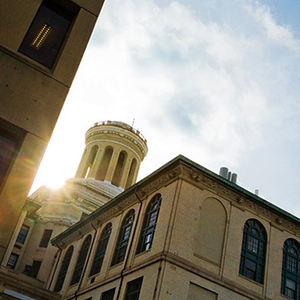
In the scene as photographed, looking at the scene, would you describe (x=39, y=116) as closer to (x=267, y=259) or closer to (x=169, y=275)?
(x=169, y=275)

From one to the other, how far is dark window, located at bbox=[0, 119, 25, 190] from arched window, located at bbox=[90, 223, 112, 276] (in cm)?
2193

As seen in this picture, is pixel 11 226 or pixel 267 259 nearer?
pixel 11 226

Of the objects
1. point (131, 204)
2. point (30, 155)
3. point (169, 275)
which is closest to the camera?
point (30, 155)

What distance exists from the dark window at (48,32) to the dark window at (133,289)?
54.3ft

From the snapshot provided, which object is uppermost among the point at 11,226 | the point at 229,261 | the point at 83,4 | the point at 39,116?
the point at 229,261

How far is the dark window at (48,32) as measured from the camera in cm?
945

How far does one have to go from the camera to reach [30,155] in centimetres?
866

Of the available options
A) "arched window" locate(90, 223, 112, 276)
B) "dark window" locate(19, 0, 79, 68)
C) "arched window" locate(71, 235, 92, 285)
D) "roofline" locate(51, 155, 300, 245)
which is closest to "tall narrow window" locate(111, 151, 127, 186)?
"arched window" locate(71, 235, 92, 285)

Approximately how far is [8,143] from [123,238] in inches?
797

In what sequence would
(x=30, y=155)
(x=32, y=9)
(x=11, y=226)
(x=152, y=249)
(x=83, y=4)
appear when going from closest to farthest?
1. (x=11, y=226)
2. (x=30, y=155)
3. (x=32, y=9)
4. (x=83, y=4)
5. (x=152, y=249)

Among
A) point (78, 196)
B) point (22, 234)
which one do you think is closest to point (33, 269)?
point (22, 234)

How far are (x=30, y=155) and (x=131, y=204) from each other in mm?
20658

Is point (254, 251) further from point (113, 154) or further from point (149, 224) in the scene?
point (113, 154)

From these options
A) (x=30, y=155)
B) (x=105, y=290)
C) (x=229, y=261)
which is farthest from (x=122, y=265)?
Answer: (x=30, y=155)
